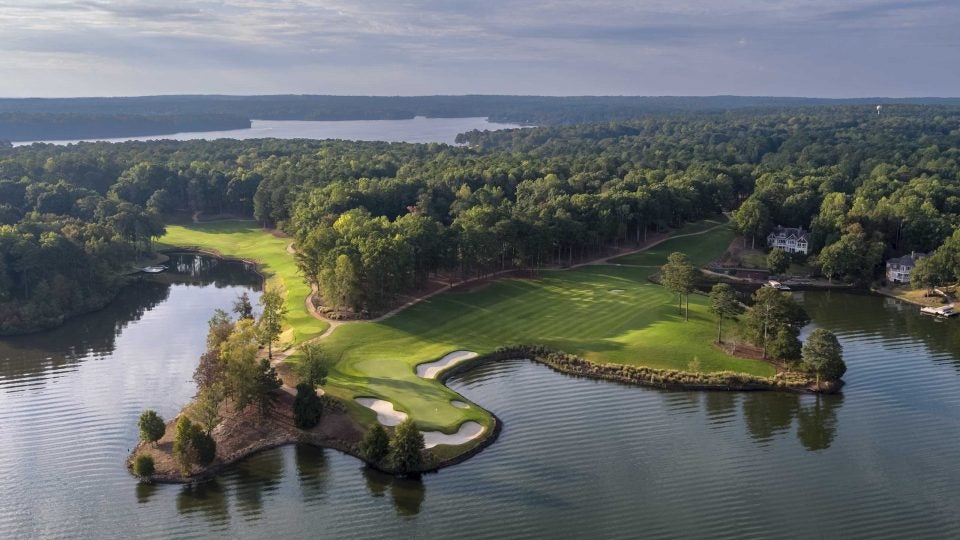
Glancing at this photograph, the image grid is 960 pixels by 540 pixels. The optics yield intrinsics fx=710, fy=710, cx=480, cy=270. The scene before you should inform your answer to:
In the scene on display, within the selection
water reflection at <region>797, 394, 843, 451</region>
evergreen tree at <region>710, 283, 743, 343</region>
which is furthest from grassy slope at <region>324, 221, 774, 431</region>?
water reflection at <region>797, 394, 843, 451</region>

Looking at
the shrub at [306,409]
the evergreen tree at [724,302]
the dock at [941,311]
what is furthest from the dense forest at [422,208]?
the evergreen tree at [724,302]

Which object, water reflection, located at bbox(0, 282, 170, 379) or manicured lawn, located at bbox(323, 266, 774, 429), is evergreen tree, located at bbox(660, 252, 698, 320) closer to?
manicured lawn, located at bbox(323, 266, 774, 429)

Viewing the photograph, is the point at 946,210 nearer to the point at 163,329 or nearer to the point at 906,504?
the point at 906,504

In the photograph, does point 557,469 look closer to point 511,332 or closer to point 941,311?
point 511,332

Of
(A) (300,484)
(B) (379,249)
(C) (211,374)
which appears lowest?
(A) (300,484)

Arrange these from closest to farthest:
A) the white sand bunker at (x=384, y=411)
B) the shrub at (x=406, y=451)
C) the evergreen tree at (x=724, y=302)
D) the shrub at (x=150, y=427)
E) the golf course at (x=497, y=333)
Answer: the shrub at (x=406, y=451) < the shrub at (x=150, y=427) < the white sand bunker at (x=384, y=411) < the golf course at (x=497, y=333) < the evergreen tree at (x=724, y=302)

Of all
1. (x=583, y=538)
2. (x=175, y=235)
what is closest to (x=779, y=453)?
(x=583, y=538)

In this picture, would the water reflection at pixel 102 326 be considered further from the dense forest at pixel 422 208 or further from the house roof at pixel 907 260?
the house roof at pixel 907 260
